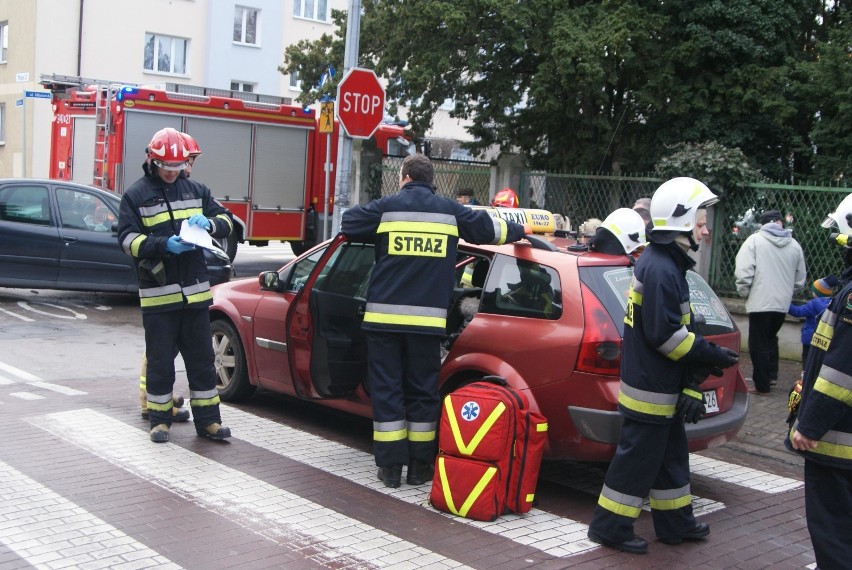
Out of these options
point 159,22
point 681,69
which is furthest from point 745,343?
point 159,22

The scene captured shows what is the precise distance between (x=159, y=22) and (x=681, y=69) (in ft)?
84.5

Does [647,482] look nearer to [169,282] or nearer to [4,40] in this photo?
[169,282]

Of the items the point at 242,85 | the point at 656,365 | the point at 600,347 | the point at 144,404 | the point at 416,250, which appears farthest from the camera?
the point at 242,85

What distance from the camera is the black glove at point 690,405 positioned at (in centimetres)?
496

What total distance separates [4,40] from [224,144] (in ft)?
76.3

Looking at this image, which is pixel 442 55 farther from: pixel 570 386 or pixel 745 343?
pixel 570 386

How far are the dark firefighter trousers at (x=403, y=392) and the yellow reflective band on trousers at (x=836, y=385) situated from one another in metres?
2.38

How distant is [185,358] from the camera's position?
6863 mm

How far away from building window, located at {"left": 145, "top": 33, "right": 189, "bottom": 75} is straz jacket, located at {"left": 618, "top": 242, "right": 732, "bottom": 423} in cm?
3352

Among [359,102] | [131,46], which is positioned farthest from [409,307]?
[131,46]

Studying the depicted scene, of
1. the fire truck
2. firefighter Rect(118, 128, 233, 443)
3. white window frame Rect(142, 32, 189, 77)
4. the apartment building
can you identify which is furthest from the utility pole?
white window frame Rect(142, 32, 189, 77)

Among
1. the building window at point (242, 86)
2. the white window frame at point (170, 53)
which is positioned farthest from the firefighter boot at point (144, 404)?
the building window at point (242, 86)

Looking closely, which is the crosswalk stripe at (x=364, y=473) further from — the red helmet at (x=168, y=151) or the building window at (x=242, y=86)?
the building window at (x=242, y=86)

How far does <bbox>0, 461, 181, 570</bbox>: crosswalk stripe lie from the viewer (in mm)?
4598
